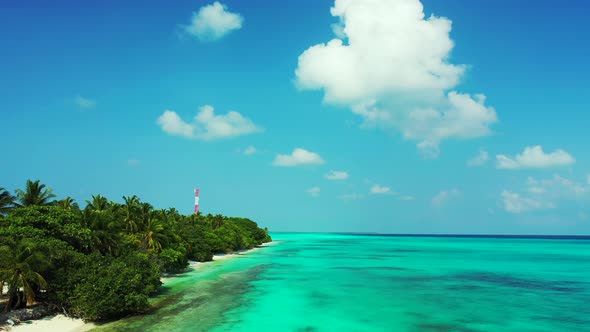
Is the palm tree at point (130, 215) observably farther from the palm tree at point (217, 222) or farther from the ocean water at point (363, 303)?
the palm tree at point (217, 222)

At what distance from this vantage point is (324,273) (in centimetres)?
5556

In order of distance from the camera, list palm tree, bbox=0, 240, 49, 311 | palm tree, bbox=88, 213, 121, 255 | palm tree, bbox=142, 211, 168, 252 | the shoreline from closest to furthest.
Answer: the shoreline → palm tree, bbox=0, 240, 49, 311 → palm tree, bbox=88, 213, 121, 255 → palm tree, bbox=142, 211, 168, 252

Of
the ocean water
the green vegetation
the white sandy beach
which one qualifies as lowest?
the ocean water

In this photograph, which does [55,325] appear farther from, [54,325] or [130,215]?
[130,215]

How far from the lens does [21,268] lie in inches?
909

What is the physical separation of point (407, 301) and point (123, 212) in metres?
34.1

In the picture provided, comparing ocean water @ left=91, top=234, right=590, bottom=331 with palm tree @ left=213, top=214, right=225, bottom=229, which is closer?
ocean water @ left=91, top=234, right=590, bottom=331

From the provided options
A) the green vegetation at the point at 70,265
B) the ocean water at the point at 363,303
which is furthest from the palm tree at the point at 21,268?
the ocean water at the point at 363,303

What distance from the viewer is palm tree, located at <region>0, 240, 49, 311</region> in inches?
896

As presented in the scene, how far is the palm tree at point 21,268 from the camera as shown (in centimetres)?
2275

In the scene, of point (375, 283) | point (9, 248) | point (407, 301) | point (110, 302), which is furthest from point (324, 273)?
point (9, 248)

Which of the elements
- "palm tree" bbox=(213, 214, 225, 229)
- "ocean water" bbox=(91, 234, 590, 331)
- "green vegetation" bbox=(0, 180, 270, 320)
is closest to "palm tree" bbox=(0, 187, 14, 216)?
"green vegetation" bbox=(0, 180, 270, 320)

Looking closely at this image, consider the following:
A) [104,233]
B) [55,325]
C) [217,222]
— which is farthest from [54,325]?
[217,222]

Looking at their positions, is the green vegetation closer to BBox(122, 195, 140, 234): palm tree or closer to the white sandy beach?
the white sandy beach
